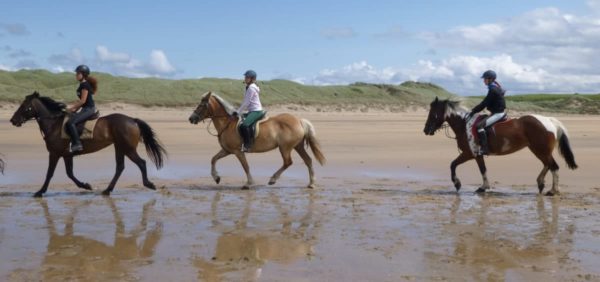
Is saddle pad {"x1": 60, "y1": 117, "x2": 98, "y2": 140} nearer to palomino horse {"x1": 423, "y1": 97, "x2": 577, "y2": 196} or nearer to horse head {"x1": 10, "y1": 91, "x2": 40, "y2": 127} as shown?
horse head {"x1": 10, "y1": 91, "x2": 40, "y2": 127}

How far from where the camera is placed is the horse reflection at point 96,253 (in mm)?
5684

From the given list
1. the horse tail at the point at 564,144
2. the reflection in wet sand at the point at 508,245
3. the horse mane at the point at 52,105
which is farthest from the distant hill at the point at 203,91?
the reflection in wet sand at the point at 508,245

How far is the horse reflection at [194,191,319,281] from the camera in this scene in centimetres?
586

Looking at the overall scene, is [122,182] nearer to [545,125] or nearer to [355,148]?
[545,125]

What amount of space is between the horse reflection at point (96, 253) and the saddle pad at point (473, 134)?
6.28 metres

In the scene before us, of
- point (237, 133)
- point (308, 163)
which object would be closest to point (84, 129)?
point (237, 133)

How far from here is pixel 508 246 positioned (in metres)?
6.91

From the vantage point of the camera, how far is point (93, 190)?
11.3 m

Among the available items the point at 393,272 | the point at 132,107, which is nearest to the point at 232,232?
the point at 393,272

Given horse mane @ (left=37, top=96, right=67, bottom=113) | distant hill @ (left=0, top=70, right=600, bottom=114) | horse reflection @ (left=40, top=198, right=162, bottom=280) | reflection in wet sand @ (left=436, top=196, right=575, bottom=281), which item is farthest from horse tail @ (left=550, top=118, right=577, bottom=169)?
distant hill @ (left=0, top=70, right=600, bottom=114)

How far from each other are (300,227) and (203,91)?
47.7 metres

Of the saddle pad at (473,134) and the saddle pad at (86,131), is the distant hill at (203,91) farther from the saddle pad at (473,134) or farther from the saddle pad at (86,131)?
the saddle pad at (86,131)

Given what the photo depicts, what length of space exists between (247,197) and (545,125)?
5.31 m

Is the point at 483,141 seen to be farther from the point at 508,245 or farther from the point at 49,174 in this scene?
the point at 49,174
